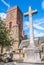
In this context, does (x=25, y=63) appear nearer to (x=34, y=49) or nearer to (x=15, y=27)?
(x=34, y=49)

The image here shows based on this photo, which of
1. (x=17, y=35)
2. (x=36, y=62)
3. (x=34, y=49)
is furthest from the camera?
(x=17, y=35)

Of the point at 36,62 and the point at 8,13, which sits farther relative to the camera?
the point at 8,13

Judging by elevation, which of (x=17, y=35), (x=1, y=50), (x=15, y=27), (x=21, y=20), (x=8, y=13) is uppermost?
(x=8, y=13)

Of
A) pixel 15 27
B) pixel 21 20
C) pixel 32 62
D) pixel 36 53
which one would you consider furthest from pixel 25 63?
pixel 21 20

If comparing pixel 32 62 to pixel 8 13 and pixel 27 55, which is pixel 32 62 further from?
pixel 8 13

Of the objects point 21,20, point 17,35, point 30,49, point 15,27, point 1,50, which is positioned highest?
point 21,20

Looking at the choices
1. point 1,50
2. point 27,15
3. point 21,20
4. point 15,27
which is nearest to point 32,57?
point 27,15

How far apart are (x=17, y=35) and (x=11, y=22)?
575 centimetres

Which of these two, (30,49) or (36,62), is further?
(30,49)

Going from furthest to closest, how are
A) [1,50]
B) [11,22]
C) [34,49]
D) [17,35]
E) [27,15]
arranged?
[11,22] → [17,35] → [1,50] → [27,15] → [34,49]

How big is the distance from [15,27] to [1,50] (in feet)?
29.5

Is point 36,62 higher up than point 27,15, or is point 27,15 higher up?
point 27,15

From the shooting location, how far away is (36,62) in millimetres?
8273

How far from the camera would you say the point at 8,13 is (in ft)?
128
